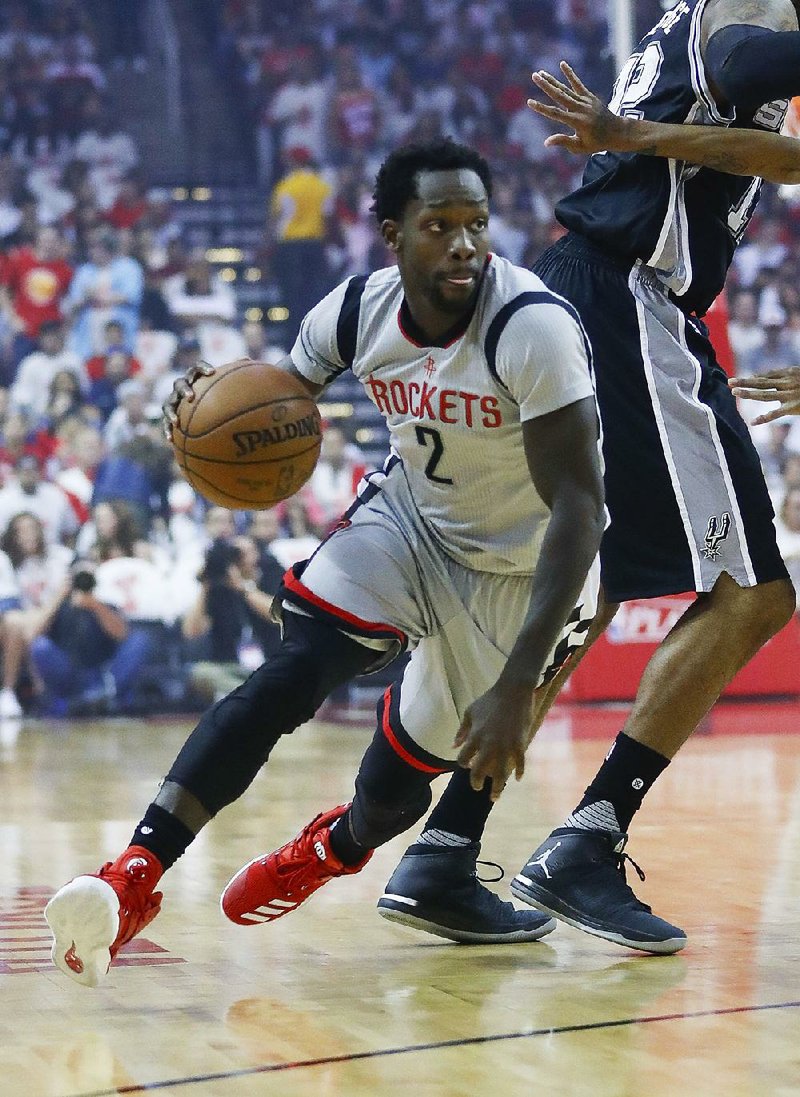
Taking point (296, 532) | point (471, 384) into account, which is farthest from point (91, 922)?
point (296, 532)

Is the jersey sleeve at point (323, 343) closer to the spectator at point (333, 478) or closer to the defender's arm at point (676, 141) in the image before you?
the defender's arm at point (676, 141)

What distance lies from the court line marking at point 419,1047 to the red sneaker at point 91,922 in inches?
19.0

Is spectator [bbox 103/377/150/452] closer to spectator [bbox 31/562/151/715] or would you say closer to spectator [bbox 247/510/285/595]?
spectator [bbox 247/510/285/595]

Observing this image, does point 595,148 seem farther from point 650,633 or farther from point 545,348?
point 650,633

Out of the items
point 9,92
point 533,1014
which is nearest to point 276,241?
point 9,92

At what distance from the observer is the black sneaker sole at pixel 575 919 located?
3205 mm

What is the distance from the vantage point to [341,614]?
3133 mm

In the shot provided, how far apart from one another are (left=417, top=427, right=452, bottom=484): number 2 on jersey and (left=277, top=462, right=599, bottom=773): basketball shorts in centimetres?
10

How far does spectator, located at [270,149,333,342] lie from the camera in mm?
13305

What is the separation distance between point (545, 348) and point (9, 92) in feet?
39.6

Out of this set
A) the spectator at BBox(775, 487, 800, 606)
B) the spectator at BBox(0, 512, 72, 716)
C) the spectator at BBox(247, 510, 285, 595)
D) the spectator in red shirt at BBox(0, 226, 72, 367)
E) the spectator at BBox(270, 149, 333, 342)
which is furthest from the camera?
the spectator at BBox(270, 149, 333, 342)

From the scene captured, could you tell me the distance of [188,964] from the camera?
3.11m

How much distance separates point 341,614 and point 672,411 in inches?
34.5

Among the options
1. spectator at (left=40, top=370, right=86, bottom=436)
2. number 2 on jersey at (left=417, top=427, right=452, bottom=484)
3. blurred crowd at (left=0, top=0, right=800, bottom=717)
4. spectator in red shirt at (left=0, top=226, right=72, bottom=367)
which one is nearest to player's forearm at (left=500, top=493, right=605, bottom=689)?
number 2 on jersey at (left=417, top=427, right=452, bottom=484)
